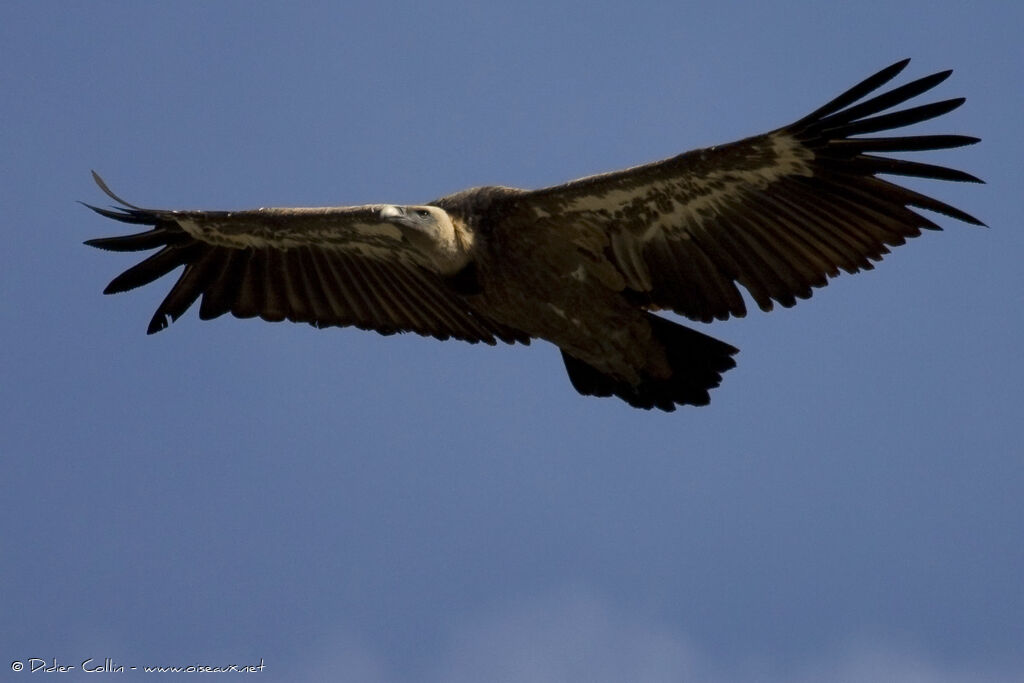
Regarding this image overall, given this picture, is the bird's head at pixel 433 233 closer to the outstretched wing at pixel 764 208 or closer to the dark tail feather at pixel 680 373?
the outstretched wing at pixel 764 208

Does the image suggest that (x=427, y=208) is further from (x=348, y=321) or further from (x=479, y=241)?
(x=348, y=321)

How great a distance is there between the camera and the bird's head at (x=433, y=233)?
418 inches

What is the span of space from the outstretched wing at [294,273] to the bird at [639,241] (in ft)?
0.06

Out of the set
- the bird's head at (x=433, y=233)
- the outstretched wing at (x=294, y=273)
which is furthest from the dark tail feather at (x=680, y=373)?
the bird's head at (x=433, y=233)

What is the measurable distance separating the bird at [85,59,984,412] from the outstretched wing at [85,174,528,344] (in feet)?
0.06

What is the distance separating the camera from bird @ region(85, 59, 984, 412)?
32.7ft

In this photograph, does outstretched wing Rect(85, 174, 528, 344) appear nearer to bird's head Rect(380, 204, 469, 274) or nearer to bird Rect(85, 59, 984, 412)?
bird Rect(85, 59, 984, 412)

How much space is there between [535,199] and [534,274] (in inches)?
22.6

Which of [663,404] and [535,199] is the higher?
Result: [535,199]

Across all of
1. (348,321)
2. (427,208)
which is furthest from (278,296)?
(427,208)

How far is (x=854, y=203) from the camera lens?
10148mm

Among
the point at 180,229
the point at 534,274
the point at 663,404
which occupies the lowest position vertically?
the point at 663,404

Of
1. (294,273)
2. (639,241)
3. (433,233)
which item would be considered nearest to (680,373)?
(639,241)

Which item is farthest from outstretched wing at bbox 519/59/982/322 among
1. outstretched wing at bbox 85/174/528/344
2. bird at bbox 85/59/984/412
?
outstretched wing at bbox 85/174/528/344
